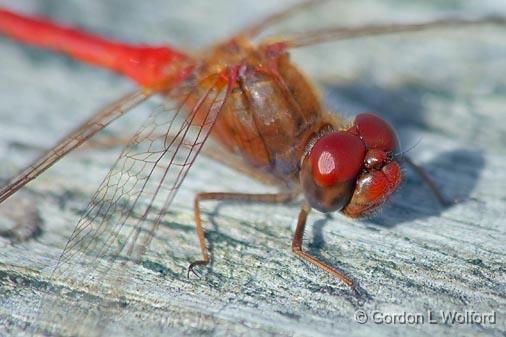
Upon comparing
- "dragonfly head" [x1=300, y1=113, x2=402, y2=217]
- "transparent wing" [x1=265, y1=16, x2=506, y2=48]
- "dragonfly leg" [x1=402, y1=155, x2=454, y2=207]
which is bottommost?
"dragonfly head" [x1=300, y1=113, x2=402, y2=217]

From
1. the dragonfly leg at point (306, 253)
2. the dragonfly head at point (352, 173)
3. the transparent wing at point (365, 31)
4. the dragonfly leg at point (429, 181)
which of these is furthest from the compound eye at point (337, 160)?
the transparent wing at point (365, 31)

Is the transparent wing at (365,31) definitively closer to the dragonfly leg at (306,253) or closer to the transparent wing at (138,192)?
the transparent wing at (138,192)

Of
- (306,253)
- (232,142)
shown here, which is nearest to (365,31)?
(232,142)

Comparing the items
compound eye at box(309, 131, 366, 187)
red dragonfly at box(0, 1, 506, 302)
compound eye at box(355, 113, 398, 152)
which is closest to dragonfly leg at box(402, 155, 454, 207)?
red dragonfly at box(0, 1, 506, 302)

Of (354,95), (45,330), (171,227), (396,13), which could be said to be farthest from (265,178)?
(396,13)

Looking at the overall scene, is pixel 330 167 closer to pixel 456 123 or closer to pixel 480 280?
pixel 480 280

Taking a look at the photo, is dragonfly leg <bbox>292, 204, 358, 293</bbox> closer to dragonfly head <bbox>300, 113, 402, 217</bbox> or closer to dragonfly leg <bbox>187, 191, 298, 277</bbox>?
dragonfly head <bbox>300, 113, 402, 217</bbox>
